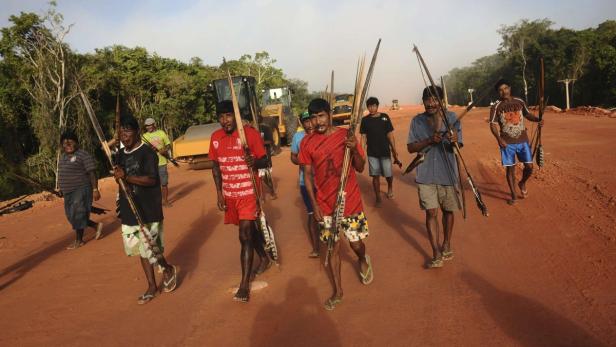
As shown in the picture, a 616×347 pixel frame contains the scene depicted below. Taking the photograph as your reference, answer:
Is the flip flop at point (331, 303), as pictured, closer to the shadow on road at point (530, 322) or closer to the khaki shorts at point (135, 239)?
the shadow on road at point (530, 322)

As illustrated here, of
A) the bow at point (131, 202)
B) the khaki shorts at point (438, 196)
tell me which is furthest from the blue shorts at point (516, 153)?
the bow at point (131, 202)

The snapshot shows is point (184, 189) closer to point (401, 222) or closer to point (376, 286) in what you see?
point (401, 222)

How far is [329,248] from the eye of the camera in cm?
383

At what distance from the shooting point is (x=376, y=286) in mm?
4285

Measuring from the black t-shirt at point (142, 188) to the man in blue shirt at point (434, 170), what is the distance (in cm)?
257

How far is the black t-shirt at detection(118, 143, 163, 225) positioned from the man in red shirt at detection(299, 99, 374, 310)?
1.54 m

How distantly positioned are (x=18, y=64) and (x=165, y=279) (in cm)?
1530

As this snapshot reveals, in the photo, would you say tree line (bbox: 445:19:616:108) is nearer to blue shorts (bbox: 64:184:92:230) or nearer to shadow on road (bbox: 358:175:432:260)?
shadow on road (bbox: 358:175:432:260)

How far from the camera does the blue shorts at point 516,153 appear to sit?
652 centimetres

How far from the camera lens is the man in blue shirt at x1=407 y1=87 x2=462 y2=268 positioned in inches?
174

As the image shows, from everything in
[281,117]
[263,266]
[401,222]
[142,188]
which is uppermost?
[281,117]

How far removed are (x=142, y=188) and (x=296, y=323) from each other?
2.01 m

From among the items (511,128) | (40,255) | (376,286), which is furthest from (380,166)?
(40,255)

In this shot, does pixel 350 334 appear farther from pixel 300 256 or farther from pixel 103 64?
pixel 103 64
